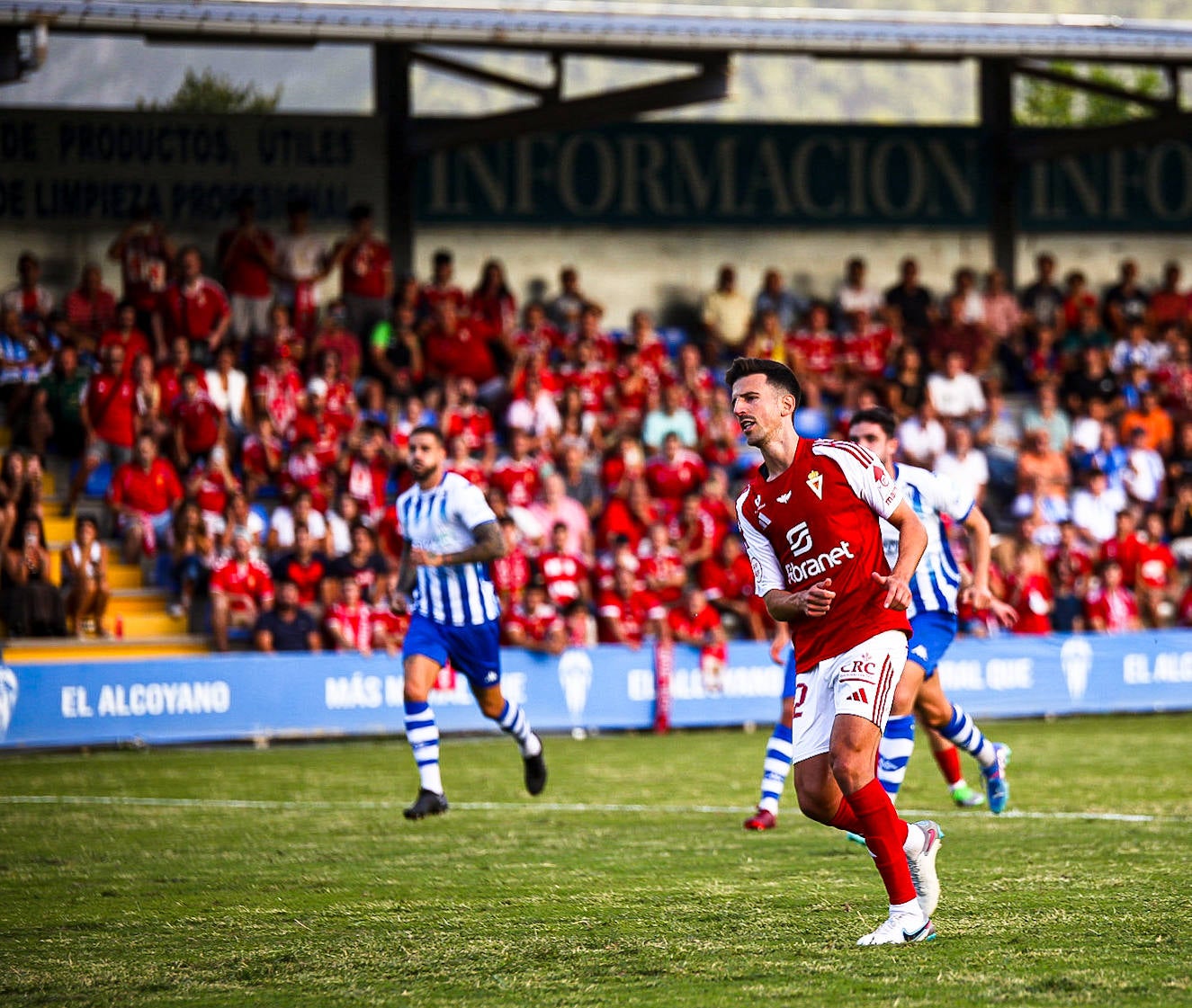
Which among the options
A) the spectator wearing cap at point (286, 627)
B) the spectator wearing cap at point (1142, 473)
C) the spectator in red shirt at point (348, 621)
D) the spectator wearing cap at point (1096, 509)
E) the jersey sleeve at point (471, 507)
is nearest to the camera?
the jersey sleeve at point (471, 507)

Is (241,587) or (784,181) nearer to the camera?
(241,587)

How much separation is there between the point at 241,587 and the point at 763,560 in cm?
1163

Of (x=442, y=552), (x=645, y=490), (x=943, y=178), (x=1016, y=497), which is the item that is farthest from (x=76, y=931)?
(x=943, y=178)

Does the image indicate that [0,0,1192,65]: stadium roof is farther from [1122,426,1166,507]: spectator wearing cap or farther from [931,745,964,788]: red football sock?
[931,745,964,788]: red football sock

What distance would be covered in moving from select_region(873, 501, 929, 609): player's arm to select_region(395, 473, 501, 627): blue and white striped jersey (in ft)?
13.9

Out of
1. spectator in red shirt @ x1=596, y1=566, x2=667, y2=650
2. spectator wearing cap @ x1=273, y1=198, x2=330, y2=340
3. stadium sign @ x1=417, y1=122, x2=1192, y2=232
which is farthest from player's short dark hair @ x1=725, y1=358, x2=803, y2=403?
stadium sign @ x1=417, y1=122, x2=1192, y2=232

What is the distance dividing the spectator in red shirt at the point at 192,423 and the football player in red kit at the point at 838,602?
1292 centimetres

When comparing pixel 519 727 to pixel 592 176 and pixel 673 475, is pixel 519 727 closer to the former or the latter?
pixel 673 475

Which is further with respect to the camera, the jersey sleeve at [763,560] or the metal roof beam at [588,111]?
the metal roof beam at [588,111]

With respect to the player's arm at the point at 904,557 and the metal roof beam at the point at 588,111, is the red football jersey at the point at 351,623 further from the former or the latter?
the player's arm at the point at 904,557

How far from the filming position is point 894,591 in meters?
6.31

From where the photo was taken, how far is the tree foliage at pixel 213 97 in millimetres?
22344

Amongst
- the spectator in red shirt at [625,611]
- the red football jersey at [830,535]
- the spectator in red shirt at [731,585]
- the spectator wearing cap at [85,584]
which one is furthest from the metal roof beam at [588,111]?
the red football jersey at [830,535]

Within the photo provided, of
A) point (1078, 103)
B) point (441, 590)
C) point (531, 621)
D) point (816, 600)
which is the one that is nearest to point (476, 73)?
point (531, 621)
